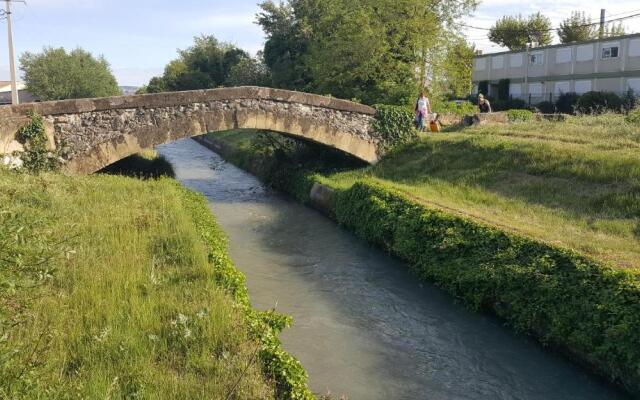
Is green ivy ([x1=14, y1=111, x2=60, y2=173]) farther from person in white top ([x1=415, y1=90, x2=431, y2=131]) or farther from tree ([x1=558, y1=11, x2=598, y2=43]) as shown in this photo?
tree ([x1=558, y1=11, x2=598, y2=43])

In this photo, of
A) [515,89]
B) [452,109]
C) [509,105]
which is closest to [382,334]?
[452,109]

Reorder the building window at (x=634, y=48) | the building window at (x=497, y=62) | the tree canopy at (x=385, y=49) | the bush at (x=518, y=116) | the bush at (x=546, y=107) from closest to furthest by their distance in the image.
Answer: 1. the bush at (x=518, y=116)
2. the tree canopy at (x=385, y=49)
3. the building window at (x=634, y=48)
4. the bush at (x=546, y=107)
5. the building window at (x=497, y=62)

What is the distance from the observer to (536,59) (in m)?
43.2

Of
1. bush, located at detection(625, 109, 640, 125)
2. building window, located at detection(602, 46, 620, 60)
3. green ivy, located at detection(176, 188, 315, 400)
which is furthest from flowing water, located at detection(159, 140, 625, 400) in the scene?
building window, located at detection(602, 46, 620, 60)

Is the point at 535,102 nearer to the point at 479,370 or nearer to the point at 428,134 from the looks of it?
the point at 428,134

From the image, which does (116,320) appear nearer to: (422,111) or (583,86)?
(422,111)

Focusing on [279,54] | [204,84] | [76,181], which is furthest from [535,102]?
[76,181]

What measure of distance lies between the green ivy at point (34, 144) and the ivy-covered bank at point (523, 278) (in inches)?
316

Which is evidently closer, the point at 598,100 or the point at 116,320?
the point at 116,320

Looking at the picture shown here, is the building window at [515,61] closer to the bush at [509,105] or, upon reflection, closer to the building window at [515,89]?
the building window at [515,89]

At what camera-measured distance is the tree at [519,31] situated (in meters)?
60.2

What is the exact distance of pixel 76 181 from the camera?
44.4 feet

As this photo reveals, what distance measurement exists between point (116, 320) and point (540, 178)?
34.5 feet

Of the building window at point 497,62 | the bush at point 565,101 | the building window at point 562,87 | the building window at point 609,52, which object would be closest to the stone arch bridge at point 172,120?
the bush at point 565,101
